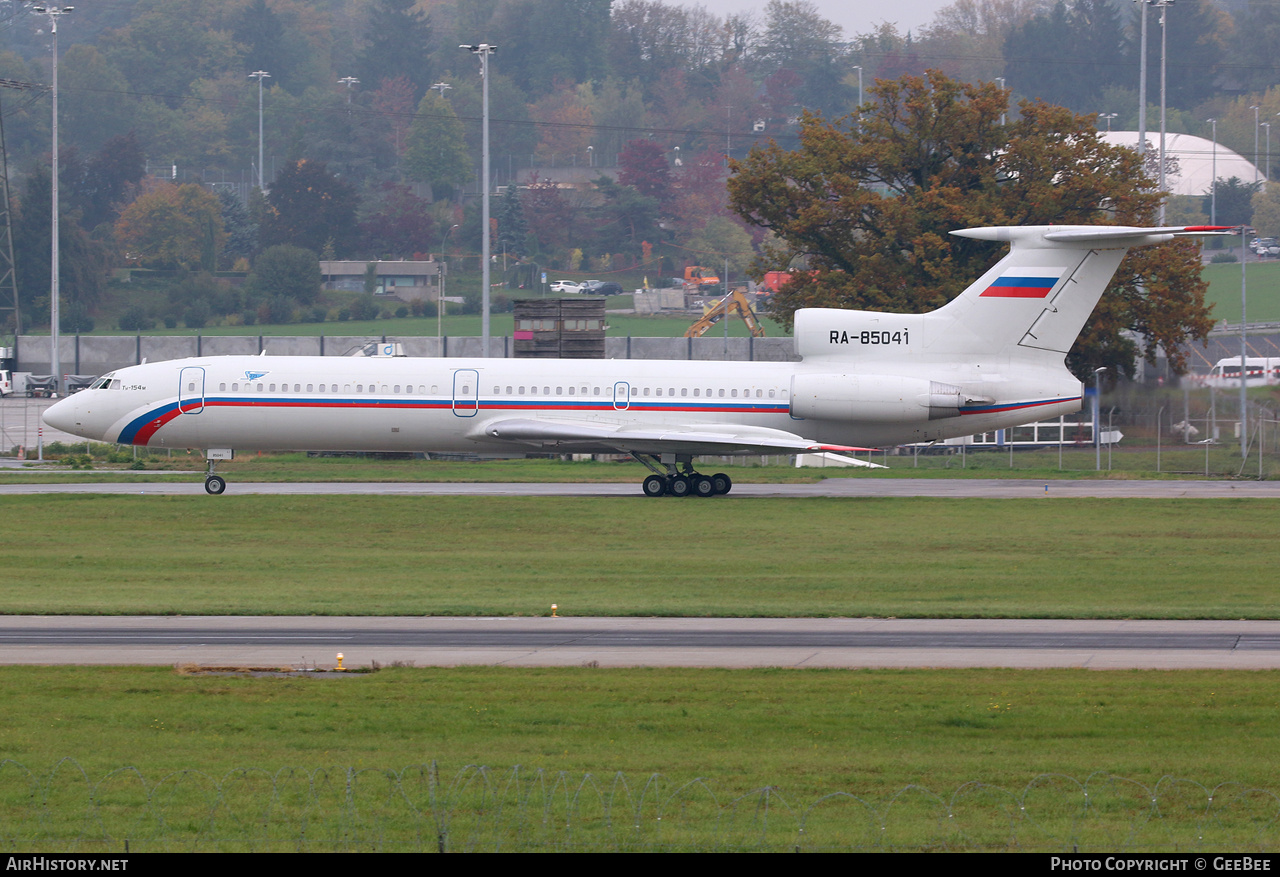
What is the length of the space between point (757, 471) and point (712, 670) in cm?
3083

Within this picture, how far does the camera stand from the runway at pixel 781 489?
3988cm

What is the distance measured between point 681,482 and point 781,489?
146 inches

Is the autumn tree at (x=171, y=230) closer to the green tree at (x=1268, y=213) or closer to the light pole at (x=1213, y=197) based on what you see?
the light pole at (x=1213, y=197)

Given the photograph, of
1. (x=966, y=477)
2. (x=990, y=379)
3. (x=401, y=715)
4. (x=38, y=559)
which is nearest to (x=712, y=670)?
(x=401, y=715)

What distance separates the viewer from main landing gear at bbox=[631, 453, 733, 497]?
133 ft

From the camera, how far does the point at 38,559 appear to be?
2855 centimetres

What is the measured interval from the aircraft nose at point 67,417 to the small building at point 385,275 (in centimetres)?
9809

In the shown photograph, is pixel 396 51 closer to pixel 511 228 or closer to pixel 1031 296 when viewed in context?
pixel 511 228

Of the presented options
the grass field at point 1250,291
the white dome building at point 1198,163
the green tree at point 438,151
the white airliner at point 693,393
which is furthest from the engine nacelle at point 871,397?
the white dome building at point 1198,163

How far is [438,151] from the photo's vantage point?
546 feet

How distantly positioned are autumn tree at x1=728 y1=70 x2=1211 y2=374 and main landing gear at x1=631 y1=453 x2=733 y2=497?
19.5 meters

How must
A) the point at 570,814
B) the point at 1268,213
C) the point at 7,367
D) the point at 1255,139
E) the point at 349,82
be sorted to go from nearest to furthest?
the point at 570,814 → the point at 7,367 → the point at 1268,213 → the point at 1255,139 → the point at 349,82

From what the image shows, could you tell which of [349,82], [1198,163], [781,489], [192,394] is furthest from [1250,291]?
[349,82]

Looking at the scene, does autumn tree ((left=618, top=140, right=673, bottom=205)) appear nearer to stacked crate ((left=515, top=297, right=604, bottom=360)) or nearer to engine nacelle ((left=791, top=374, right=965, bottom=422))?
stacked crate ((left=515, top=297, right=604, bottom=360))
